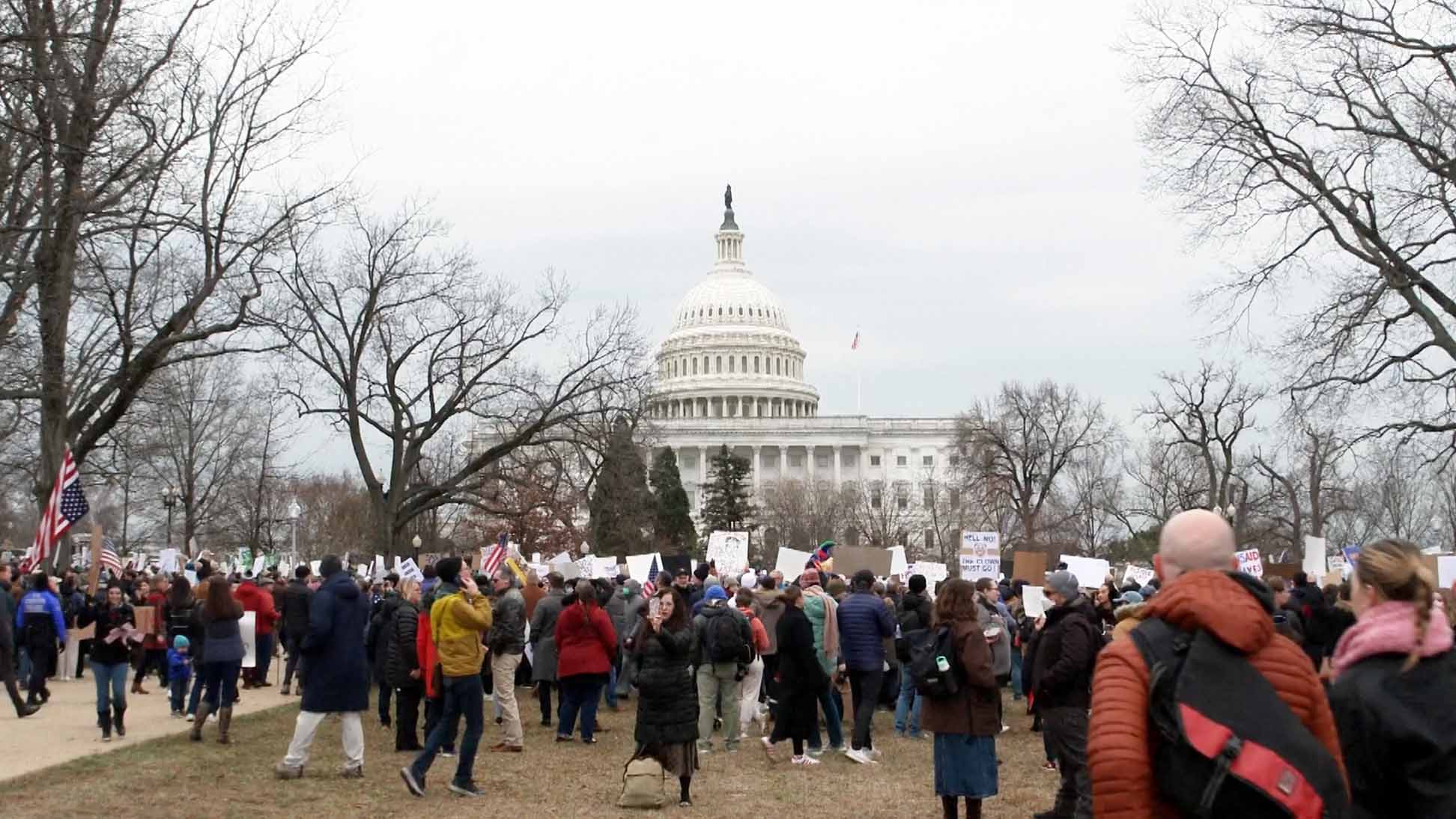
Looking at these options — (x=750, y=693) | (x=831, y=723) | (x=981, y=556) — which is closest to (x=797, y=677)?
(x=831, y=723)

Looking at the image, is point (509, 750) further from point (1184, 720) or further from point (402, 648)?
point (1184, 720)

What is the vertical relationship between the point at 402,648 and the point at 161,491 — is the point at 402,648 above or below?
below

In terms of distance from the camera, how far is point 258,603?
20.5 meters

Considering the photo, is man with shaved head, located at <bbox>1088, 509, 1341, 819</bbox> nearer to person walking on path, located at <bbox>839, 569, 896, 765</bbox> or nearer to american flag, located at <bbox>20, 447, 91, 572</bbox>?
person walking on path, located at <bbox>839, 569, 896, 765</bbox>

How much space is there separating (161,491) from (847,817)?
51.2 metres

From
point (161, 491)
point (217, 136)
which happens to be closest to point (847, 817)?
point (217, 136)

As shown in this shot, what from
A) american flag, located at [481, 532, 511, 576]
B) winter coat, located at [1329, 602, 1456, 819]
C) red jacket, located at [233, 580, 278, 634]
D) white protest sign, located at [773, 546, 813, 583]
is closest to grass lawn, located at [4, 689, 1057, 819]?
red jacket, located at [233, 580, 278, 634]

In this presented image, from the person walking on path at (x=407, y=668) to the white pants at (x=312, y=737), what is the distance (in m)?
1.63

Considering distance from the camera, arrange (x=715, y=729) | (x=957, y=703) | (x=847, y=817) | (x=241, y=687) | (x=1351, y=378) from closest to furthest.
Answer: (x=957, y=703) → (x=847, y=817) → (x=715, y=729) → (x=241, y=687) → (x=1351, y=378)

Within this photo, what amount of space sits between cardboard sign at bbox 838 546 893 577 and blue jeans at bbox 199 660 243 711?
12991mm

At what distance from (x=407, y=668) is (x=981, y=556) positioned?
12.7m

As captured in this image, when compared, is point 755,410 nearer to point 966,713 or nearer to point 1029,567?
point 1029,567

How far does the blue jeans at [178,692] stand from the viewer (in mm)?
17750

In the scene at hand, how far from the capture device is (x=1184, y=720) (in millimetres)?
3654
